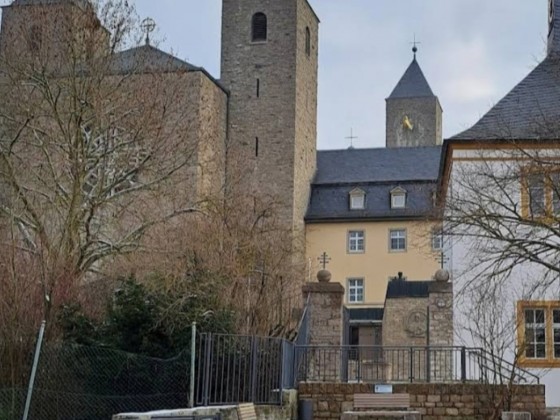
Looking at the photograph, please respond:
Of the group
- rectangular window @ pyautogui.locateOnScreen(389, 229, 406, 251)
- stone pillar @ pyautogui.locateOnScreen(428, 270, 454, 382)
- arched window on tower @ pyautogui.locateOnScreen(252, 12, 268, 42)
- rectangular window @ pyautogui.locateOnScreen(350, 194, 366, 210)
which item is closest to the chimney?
stone pillar @ pyautogui.locateOnScreen(428, 270, 454, 382)

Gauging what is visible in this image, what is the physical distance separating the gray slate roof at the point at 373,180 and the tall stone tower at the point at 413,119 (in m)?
26.6

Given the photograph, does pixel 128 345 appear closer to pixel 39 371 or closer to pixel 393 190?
pixel 39 371

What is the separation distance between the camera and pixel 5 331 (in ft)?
53.0

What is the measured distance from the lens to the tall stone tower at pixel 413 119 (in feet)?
285

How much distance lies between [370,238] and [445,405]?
36173 millimetres

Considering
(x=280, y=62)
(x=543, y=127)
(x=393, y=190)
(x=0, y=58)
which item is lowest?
(x=543, y=127)

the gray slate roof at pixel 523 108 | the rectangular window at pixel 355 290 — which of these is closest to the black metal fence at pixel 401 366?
the gray slate roof at pixel 523 108

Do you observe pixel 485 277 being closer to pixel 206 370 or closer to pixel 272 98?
pixel 206 370

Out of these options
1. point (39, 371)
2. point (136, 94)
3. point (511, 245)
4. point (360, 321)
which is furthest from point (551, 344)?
point (360, 321)

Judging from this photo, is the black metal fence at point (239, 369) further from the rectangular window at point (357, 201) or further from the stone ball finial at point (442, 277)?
the rectangular window at point (357, 201)

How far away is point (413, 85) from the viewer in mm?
91312

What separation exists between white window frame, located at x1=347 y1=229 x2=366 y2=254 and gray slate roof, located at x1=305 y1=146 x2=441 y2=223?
78 centimetres

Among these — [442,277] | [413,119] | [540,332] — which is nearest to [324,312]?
[442,277]

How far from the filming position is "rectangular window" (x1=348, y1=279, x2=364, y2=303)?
5438 cm
